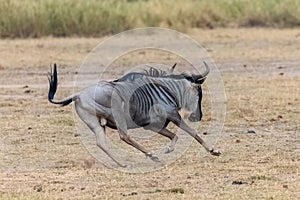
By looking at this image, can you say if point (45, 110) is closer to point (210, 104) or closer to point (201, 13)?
point (210, 104)

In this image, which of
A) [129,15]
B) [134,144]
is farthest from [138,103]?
[129,15]

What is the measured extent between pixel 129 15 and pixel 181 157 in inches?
634

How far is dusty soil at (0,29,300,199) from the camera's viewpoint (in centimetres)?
783

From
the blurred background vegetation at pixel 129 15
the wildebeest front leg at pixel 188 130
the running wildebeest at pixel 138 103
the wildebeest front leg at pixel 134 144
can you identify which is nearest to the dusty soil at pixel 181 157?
the wildebeest front leg at pixel 188 130

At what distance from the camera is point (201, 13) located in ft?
88.4

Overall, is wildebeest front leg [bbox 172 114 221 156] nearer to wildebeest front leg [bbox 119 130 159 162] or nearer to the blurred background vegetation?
wildebeest front leg [bbox 119 130 159 162]

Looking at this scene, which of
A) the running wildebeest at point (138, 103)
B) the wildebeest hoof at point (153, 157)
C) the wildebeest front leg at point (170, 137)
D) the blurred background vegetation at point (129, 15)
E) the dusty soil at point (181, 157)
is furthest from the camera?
the blurred background vegetation at point (129, 15)

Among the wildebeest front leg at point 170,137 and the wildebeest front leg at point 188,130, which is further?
the wildebeest front leg at point 170,137

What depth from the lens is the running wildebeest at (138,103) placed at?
28.8 feet

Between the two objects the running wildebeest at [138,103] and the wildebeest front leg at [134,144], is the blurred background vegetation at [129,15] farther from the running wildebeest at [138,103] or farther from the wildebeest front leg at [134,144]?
the wildebeest front leg at [134,144]

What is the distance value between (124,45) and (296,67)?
5.54 m

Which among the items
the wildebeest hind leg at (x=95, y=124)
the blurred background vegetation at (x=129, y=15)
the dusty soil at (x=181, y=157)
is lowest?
the blurred background vegetation at (x=129, y=15)

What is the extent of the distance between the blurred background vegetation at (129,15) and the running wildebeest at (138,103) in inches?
576

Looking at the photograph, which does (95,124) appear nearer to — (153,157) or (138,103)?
(138,103)
